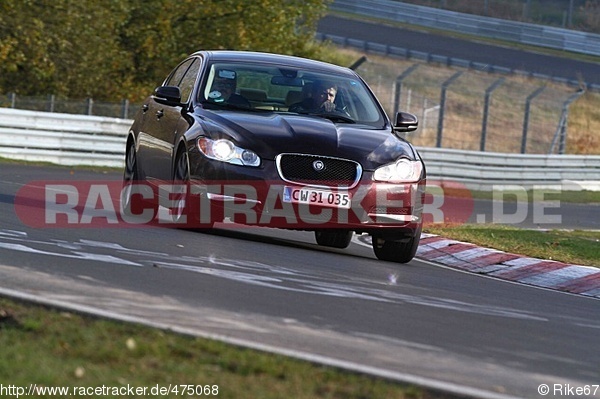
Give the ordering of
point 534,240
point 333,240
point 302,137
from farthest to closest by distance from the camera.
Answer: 1. point 534,240
2. point 333,240
3. point 302,137

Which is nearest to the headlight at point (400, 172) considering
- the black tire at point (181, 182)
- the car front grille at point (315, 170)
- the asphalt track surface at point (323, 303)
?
the car front grille at point (315, 170)

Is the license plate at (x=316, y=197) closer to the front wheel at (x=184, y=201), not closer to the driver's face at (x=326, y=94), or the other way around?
the front wheel at (x=184, y=201)

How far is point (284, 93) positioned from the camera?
37.7 feet

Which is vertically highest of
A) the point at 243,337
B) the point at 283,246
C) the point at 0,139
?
the point at 243,337

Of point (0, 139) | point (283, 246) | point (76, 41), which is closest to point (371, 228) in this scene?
point (283, 246)

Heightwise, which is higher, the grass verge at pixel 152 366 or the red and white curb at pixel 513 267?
the grass verge at pixel 152 366

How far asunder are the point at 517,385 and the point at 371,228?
503 centimetres

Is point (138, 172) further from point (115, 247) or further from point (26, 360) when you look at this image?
point (26, 360)

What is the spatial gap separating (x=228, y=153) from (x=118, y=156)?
47.2 ft

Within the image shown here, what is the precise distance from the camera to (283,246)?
1127 centimetres

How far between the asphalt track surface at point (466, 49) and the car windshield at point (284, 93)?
31.2 metres

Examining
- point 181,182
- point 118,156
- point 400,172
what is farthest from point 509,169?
point 181,182

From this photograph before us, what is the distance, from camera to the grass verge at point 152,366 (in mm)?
5070

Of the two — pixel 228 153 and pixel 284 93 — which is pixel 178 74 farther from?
pixel 228 153
